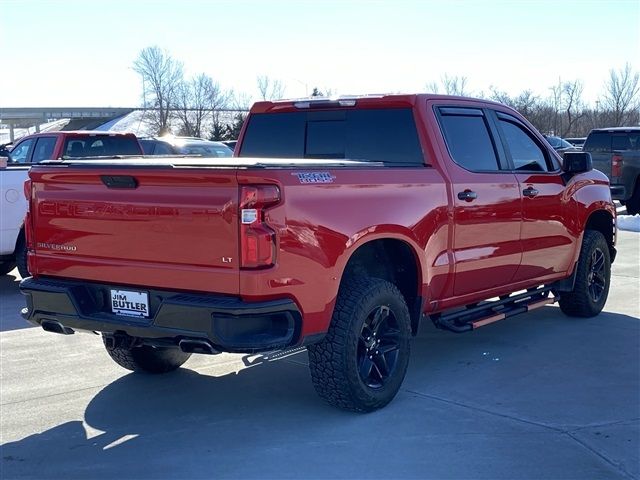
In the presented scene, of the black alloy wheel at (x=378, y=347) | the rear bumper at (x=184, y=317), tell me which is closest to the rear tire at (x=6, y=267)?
the rear bumper at (x=184, y=317)

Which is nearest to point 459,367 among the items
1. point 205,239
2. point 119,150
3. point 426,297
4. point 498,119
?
point 426,297

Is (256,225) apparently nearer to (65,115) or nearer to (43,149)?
(43,149)

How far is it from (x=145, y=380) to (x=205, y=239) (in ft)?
6.42

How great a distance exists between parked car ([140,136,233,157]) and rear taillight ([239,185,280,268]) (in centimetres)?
1162

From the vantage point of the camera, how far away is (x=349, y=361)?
4.87 metres

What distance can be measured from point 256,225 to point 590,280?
469 cm

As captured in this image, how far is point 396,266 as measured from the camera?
18.6ft

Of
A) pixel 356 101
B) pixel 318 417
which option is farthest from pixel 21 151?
pixel 318 417

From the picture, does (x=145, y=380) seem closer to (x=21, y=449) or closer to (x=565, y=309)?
(x=21, y=449)

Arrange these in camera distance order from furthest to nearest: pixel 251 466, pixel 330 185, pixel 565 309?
pixel 565 309 < pixel 330 185 < pixel 251 466

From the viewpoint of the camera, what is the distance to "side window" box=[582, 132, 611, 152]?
683 inches

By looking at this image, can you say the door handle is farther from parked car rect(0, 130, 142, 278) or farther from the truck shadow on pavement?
parked car rect(0, 130, 142, 278)

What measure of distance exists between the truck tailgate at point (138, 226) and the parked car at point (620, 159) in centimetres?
1274

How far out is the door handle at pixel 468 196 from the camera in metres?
5.85
